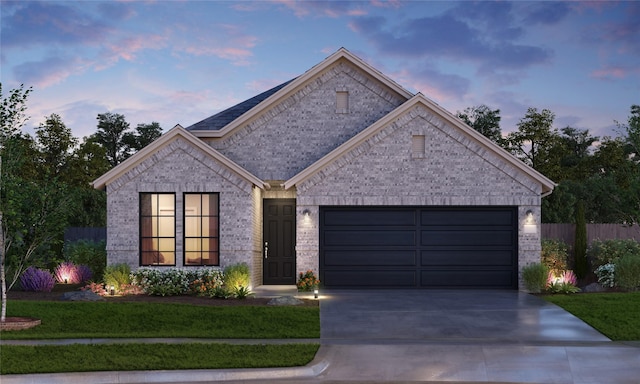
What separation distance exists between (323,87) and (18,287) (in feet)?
37.9

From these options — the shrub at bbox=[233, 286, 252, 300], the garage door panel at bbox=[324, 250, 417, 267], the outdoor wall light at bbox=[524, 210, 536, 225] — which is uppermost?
the outdoor wall light at bbox=[524, 210, 536, 225]

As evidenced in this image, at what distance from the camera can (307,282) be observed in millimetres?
21531

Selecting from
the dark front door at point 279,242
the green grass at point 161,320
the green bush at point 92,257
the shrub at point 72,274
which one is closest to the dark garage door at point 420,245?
the dark front door at point 279,242

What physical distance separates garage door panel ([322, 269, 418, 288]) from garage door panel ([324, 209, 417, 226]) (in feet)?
4.81

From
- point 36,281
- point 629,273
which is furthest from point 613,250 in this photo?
point 36,281

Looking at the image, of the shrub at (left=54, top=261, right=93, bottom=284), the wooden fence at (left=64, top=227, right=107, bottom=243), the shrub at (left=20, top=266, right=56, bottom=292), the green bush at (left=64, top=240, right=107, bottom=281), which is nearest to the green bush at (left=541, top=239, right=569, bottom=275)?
the green bush at (left=64, top=240, right=107, bottom=281)

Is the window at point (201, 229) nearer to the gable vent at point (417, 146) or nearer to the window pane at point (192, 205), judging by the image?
the window pane at point (192, 205)

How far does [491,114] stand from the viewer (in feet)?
150

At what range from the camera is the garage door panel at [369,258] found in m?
22.6

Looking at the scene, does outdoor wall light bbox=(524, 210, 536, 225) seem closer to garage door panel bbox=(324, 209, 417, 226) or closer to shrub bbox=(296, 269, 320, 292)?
garage door panel bbox=(324, 209, 417, 226)

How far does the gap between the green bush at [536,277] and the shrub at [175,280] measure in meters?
8.97

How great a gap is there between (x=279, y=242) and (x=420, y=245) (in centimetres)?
472

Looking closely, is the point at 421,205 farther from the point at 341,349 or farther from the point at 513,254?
the point at 341,349

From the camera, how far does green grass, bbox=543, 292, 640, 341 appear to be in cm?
1535
